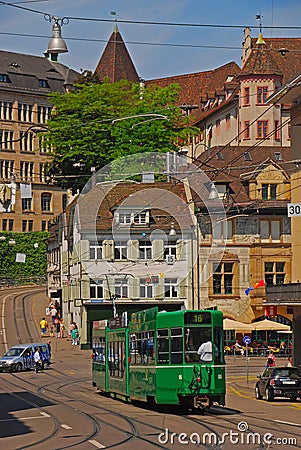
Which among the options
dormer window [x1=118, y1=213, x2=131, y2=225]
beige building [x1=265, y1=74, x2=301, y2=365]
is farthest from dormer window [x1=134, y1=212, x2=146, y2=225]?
beige building [x1=265, y1=74, x2=301, y2=365]

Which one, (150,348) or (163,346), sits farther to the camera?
(150,348)

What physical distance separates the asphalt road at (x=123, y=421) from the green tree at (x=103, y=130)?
32749 millimetres

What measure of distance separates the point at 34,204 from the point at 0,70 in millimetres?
16691

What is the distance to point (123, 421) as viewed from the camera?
25.7 metres

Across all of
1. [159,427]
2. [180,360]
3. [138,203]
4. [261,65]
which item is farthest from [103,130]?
[159,427]

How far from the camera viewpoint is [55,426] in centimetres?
2459

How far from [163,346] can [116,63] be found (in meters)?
105

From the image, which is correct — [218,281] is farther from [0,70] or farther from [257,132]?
[0,70]

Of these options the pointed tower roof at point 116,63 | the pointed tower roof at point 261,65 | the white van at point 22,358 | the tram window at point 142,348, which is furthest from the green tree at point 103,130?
the tram window at point 142,348

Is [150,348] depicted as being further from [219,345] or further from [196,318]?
[219,345]

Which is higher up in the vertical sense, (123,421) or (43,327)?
(43,327)

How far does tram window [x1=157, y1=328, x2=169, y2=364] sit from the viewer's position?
2781 cm

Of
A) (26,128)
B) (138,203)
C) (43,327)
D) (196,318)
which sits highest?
(26,128)

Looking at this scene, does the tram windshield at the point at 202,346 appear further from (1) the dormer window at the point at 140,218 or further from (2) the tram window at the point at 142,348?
(1) the dormer window at the point at 140,218
